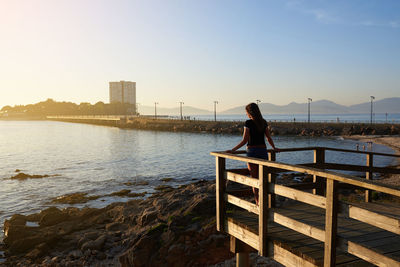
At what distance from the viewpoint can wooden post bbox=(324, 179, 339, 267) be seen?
362cm

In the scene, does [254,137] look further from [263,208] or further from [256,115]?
[263,208]

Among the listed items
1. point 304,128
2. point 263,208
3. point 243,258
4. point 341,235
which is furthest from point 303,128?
point 263,208

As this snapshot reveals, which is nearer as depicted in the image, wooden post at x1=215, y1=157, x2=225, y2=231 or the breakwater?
wooden post at x1=215, y1=157, x2=225, y2=231

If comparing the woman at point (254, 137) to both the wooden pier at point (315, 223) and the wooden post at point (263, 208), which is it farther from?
the wooden post at point (263, 208)

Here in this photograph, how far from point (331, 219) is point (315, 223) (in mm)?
2084

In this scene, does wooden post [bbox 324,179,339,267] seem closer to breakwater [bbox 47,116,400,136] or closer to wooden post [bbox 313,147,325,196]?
wooden post [bbox 313,147,325,196]

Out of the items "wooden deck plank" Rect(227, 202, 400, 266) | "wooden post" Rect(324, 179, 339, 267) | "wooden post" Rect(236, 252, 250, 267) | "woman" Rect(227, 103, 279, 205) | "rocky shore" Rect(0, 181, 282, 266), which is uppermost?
"woman" Rect(227, 103, 279, 205)

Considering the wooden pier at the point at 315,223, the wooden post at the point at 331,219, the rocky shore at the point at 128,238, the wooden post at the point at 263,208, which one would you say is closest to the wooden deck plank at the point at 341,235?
the wooden pier at the point at 315,223

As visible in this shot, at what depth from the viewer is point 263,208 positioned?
16.0 ft

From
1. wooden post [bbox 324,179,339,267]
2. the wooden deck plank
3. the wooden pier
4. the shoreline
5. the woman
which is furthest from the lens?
the shoreline

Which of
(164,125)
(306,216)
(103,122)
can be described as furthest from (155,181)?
(103,122)

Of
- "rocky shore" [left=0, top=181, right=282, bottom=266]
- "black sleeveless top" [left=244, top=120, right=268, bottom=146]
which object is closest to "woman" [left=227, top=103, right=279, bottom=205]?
"black sleeveless top" [left=244, top=120, right=268, bottom=146]

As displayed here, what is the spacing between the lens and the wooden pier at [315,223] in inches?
134

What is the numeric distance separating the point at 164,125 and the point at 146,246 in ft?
300
